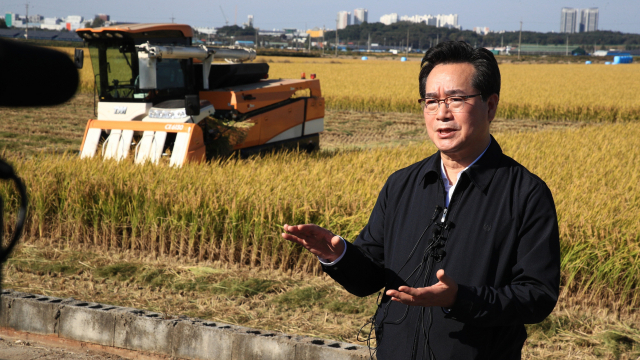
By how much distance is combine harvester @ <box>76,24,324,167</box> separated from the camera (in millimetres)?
7934

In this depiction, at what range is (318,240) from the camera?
203cm

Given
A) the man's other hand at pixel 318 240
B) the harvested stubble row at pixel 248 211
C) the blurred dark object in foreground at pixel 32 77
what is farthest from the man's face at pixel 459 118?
the harvested stubble row at pixel 248 211

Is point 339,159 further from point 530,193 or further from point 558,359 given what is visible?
point 530,193

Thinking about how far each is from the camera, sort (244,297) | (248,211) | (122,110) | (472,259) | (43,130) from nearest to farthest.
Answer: (472,259)
(244,297)
(248,211)
(122,110)
(43,130)

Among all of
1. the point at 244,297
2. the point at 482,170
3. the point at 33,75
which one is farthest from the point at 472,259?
the point at 244,297

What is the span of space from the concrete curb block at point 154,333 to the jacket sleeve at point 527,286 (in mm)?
1816

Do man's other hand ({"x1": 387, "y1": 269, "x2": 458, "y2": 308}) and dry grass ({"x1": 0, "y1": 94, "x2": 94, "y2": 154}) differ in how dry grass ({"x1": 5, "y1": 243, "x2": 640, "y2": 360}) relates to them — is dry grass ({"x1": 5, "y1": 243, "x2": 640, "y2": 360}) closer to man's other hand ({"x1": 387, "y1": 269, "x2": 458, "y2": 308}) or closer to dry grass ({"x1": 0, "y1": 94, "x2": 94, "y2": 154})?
man's other hand ({"x1": 387, "y1": 269, "x2": 458, "y2": 308})

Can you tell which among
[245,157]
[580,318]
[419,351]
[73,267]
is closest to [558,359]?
[580,318]

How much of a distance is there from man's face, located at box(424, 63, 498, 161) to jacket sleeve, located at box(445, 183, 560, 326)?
26cm

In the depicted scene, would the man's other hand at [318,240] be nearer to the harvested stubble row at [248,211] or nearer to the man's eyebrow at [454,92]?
the man's eyebrow at [454,92]

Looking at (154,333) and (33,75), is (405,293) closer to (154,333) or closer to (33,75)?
(33,75)

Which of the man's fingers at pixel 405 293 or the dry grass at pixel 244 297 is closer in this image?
the man's fingers at pixel 405 293

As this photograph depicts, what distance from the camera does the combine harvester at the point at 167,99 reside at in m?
7.93

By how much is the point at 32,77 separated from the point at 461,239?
1.44 metres
